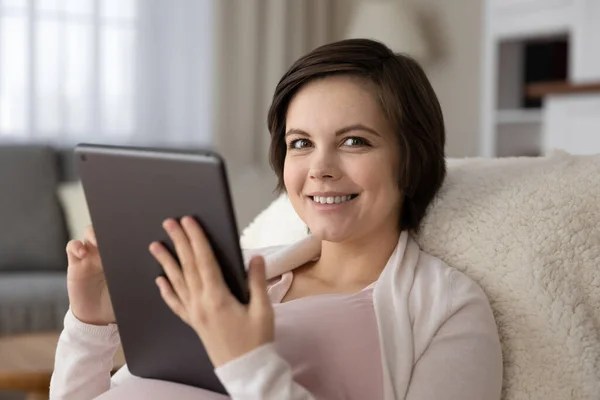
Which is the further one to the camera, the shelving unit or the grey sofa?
the shelving unit

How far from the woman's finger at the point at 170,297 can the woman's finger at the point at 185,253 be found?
38 millimetres

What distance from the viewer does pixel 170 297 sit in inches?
38.4

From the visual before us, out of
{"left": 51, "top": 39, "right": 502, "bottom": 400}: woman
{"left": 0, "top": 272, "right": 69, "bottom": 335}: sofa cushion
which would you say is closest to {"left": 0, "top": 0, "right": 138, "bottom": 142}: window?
{"left": 0, "top": 272, "right": 69, "bottom": 335}: sofa cushion

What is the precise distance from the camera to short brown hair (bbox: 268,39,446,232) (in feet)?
4.04

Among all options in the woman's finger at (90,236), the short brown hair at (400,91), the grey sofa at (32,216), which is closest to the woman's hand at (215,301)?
the woman's finger at (90,236)

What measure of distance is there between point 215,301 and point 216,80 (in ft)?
12.8

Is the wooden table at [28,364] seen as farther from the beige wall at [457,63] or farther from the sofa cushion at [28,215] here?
the beige wall at [457,63]

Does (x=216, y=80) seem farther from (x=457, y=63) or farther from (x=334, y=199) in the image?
(x=334, y=199)

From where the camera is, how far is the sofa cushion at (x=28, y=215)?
3.60 meters

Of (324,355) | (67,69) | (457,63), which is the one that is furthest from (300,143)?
(457,63)

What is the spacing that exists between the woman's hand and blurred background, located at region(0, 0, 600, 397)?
236cm

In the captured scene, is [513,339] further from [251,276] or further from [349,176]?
[251,276]

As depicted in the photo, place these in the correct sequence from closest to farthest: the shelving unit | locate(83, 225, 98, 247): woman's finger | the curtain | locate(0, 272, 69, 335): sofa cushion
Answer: locate(83, 225, 98, 247): woman's finger
locate(0, 272, 69, 335): sofa cushion
the shelving unit
the curtain

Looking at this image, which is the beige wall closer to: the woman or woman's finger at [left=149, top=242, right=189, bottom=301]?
the woman
